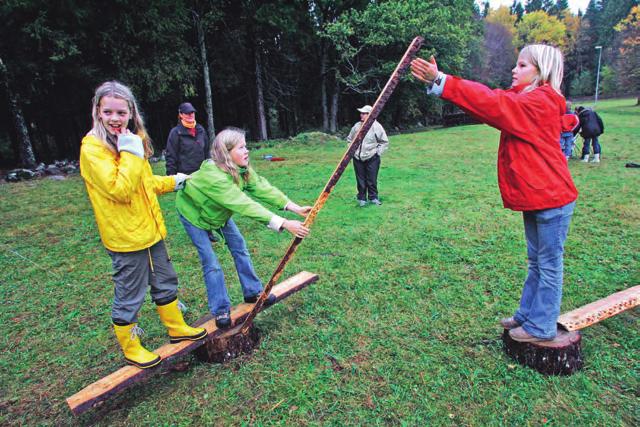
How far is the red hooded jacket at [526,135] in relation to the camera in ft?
8.37

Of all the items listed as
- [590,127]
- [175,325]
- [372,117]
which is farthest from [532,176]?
[590,127]

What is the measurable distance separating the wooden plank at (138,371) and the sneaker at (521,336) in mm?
2132

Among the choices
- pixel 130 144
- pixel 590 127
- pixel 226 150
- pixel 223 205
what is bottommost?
pixel 590 127

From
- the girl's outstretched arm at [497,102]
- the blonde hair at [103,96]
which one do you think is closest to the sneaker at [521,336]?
the girl's outstretched arm at [497,102]

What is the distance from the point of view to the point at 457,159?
13945mm

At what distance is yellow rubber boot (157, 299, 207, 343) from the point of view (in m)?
3.23

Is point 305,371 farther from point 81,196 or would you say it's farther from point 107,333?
point 81,196

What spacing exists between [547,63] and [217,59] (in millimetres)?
25667

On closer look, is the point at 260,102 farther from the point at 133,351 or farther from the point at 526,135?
the point at 526,135

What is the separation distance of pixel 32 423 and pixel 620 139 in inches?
820

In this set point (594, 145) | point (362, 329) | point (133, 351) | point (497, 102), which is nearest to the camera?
point (497, 102)

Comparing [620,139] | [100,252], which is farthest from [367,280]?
[620,139]

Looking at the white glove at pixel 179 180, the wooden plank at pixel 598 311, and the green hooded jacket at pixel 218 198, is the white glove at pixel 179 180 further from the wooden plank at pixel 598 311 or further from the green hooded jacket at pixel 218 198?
the wooden plank at pixel 598 311

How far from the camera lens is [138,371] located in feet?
9.52
